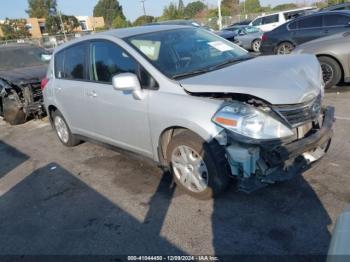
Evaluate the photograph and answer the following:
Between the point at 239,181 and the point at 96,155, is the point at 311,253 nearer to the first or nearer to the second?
the point at 239,181

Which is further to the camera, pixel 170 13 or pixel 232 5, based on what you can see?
pixel 232 5

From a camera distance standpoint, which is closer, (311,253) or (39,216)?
(311,253)

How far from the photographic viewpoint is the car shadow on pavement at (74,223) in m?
3.22

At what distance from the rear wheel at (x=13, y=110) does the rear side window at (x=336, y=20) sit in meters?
8.65

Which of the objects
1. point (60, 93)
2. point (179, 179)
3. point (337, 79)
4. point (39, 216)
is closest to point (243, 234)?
point (179, 179)

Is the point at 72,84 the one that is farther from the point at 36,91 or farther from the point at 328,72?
the point at 328,72

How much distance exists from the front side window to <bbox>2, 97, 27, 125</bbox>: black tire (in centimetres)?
411

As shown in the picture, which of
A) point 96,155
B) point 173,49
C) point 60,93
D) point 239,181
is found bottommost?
point 96,155

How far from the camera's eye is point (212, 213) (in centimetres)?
→ 350

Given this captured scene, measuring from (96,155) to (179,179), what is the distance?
2097mm

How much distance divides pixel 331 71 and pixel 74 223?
6143mm

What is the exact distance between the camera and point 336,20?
10.2 metres

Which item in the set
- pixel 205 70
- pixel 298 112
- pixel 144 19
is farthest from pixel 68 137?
pixel 144 19

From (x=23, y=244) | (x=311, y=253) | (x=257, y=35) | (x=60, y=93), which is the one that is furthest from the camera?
(x=257, y=35)
